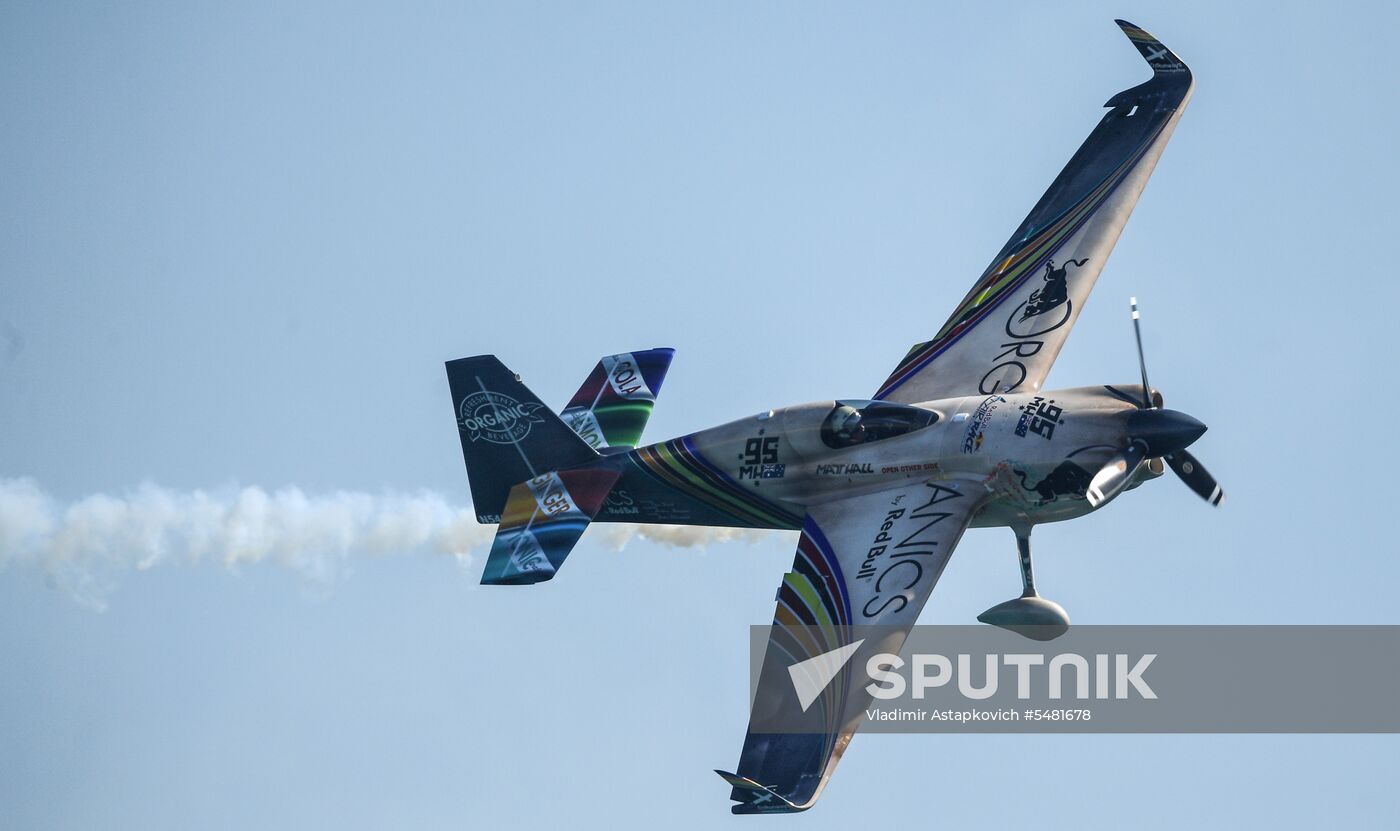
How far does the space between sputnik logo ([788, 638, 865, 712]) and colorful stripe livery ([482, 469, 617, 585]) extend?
535 cm

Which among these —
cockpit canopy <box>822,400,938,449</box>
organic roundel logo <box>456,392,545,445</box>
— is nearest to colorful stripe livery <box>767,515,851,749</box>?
cockpit canopy <box>822,400,938,449</box>

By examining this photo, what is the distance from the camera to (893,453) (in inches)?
1517

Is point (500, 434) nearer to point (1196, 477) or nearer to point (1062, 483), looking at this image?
point (1062, 483)

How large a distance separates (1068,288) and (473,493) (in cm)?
1203

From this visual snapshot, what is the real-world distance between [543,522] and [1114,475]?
10577mm

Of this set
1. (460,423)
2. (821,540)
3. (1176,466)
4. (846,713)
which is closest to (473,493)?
(460,423)

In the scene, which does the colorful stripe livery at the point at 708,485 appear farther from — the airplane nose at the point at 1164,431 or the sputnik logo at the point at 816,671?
the airplane nose at the point at 1164,431

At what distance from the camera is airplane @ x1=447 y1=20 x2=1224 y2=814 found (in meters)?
36.8

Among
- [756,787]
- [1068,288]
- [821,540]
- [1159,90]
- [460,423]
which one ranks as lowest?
[756,787]

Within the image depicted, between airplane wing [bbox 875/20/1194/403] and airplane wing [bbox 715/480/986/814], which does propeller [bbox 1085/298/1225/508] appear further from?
airplane wing [bbox 875/20/1194/403]

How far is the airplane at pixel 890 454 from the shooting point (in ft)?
121

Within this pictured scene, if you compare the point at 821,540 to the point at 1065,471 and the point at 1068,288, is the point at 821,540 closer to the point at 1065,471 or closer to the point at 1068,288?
the point at 1065,471

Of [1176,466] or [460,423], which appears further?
[460,423]

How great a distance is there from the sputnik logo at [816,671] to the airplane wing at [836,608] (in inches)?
0.9
